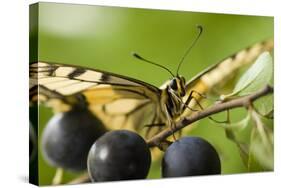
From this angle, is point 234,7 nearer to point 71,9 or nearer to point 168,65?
point 168,65

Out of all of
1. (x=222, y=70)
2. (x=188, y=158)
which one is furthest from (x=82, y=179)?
(x=222, y=70)

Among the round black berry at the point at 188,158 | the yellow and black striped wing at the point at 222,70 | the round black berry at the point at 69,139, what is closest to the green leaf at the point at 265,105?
the yellow and black striped wing at the point at 222,70

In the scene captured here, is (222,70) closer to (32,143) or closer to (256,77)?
(256,77)

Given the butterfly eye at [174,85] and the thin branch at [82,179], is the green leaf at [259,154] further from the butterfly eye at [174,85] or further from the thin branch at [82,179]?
the thin branch at [82,179]

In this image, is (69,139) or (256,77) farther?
(256,77)

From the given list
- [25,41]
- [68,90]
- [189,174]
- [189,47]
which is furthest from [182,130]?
[25,41]

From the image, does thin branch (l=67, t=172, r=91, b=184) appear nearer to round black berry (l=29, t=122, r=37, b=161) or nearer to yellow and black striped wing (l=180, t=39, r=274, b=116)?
round black berry (l=29, t=122, r=37, b=161)
